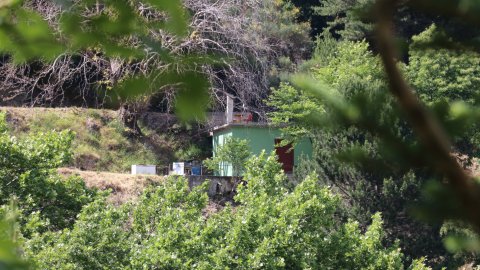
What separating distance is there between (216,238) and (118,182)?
622 centimetres

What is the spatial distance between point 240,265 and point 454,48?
9869 millimetres

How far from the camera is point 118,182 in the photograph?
17578 millimetres

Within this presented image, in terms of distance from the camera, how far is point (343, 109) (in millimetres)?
1812

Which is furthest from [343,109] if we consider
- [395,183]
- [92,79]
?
[92,79]

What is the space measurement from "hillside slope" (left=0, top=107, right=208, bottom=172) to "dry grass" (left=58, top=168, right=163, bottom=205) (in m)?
1.92

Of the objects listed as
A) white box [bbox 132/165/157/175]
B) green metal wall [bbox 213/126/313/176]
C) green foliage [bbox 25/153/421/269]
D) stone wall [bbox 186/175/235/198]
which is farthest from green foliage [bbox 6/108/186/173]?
green foliage [bbox 25/153/421/269]

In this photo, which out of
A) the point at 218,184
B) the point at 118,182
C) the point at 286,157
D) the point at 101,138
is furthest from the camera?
the point at 286,157

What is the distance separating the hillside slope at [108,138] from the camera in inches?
800

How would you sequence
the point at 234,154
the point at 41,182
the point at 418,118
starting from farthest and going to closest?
the point at 234,154
the point at 41,182
the point at 418,118

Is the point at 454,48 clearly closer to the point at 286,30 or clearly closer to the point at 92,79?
the point at 92,79

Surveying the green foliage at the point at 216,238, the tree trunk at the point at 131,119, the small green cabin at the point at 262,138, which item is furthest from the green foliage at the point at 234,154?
the green foliage at the point at 216,238

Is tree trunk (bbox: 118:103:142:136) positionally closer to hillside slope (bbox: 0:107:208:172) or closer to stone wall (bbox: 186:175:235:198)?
hillside slope (bbox: 0:107:208:172)

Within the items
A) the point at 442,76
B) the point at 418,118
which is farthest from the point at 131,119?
the point at 418,118

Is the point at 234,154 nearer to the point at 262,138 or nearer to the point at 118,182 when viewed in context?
the point at 262,138
